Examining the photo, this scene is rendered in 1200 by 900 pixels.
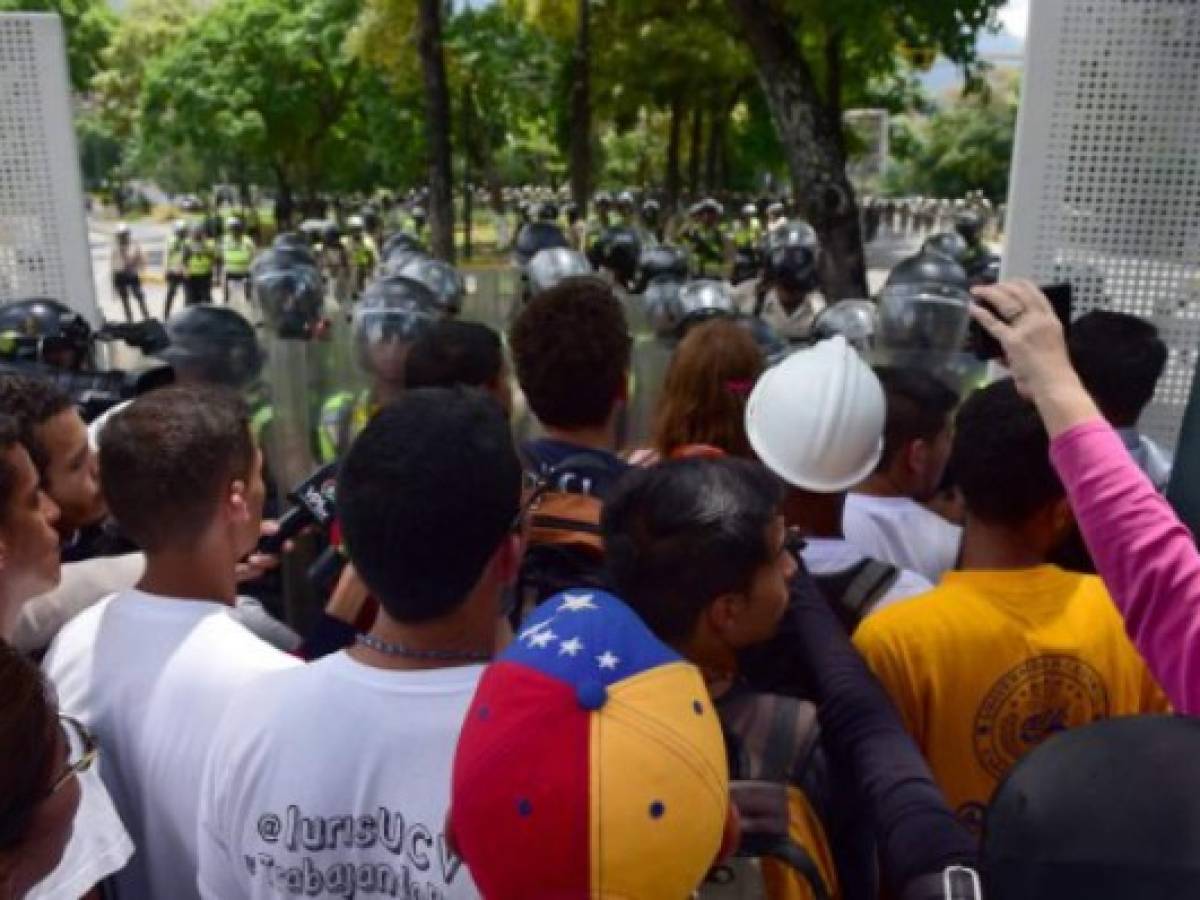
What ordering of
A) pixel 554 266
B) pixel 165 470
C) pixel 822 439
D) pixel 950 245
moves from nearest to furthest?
pixel 165 470, pixel 822 439, pixel 554 266, pixel 950 245

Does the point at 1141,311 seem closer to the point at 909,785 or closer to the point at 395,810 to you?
the point at 909,785

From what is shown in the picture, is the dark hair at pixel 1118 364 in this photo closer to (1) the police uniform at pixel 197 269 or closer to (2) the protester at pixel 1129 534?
(2) the protester at pixel 1129 534

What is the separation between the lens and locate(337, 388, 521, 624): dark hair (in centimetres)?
180

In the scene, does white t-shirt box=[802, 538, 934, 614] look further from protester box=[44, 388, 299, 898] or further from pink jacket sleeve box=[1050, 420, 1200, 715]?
protester box=[44, 388, 299, 898]

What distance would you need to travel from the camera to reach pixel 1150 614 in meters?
1.66

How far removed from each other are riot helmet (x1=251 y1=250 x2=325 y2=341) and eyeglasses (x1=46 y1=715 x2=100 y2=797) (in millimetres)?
6048

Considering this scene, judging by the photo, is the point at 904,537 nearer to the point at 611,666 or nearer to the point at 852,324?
the point at 611,666

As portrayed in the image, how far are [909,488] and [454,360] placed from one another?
56.8 inches

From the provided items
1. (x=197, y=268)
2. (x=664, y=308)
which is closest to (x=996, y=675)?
(x=664, y=308)

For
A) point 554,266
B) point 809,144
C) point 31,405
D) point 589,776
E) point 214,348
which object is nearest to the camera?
point 589,776

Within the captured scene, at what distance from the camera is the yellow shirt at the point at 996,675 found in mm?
2145

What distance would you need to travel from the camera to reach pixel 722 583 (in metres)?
1.91

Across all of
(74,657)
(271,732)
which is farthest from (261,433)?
(271,732)

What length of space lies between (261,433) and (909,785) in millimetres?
3895
